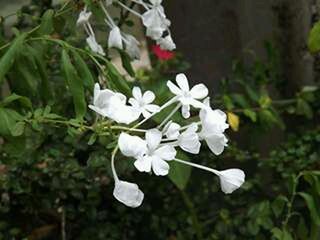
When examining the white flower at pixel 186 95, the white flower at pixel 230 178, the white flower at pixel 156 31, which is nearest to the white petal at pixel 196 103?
the white flower at pixel 186 95

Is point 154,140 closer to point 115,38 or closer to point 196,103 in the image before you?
point 196,103

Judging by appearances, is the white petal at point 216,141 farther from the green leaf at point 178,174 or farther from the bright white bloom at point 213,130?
the green leaf at point 178,174

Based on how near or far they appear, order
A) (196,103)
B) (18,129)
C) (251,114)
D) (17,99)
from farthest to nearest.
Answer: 1. (251,114)
2. (17,99)
3. (18,129)
4. (196,103)

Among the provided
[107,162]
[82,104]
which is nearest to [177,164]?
[107,162]

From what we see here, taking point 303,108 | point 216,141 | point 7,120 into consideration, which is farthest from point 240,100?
point 216,141

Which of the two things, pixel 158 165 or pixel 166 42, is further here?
pixel 166 42

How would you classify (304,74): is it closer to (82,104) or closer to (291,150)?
(291,150)

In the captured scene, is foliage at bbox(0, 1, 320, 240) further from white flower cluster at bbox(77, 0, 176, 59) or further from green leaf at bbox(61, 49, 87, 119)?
green leaf at bbox(61, 49, 87, 119)
